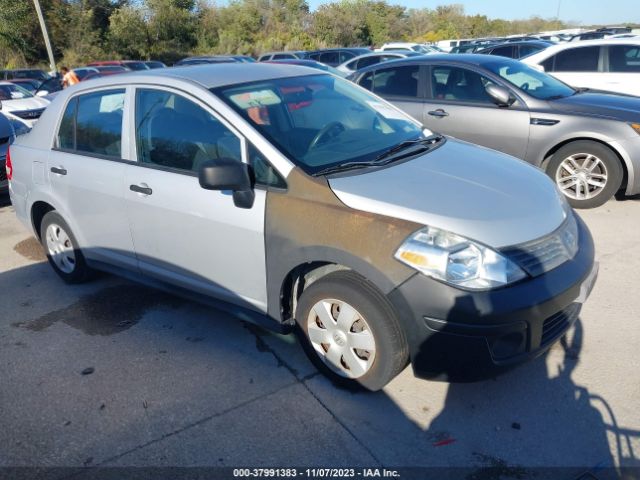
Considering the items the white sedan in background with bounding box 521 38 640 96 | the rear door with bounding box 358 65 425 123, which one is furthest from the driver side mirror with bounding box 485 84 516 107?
the white sedan in background with bounding box 521 38 640 96

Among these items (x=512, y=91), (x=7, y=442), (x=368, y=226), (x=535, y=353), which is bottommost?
(x=7, y=442)

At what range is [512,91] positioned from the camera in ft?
19.5

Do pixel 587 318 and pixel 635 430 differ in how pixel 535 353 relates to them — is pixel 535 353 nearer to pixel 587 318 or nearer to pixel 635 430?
pixel 635 430

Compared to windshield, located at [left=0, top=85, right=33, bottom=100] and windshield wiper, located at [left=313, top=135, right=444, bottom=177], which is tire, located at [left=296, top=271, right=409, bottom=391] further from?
windshield, located at [left=0, top=85, right=33, bottom=100]

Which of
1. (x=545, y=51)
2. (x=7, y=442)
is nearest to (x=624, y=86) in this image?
(x=545, y=51)

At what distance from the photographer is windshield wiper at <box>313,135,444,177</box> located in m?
2.93

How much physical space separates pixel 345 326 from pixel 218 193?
42.1 inches

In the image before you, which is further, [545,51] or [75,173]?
[545,51]

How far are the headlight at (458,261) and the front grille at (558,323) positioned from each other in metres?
0.32

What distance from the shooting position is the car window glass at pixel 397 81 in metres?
6.73

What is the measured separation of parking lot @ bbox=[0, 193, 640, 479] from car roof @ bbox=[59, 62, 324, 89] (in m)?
1.67

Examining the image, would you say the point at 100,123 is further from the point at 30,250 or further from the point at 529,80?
the point at 529,80

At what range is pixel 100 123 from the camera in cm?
384

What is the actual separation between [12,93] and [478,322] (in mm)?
14465
